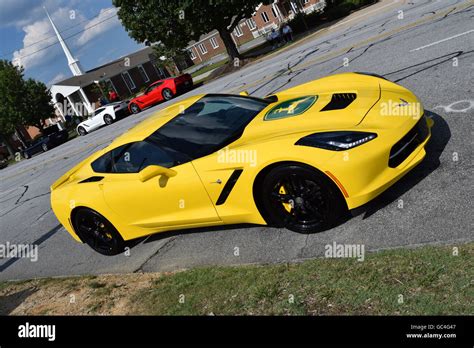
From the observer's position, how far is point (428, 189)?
4.44m


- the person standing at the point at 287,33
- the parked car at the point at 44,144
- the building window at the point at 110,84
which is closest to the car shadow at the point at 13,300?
the parked car at the point at 44,144

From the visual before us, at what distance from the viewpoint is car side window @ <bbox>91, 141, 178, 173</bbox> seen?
17.2 feet

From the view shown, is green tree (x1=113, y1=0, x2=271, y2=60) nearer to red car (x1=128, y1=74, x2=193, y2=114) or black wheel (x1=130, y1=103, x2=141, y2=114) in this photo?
red car (x1=128, y1=74, x2=193, y2=114)

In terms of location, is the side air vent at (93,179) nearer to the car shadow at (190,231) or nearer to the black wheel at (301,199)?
the car shadow at (190,231)

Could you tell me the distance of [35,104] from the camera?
51281 mm

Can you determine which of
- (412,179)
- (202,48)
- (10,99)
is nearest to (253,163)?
(412,179)

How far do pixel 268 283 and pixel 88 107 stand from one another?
65.6 meters

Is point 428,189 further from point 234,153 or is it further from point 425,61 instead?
point 425,61

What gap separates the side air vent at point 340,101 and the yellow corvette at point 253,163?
11mm

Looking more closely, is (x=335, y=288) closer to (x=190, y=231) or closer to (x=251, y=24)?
(x=190, y=231)

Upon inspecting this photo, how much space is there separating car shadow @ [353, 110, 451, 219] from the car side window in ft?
7.00

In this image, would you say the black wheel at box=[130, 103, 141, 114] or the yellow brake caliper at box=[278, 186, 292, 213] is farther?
the black wheel at box=[130, 103, 141, 114]

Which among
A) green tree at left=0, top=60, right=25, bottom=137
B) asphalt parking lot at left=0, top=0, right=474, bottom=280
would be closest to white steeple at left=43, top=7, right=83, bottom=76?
green tree at left=0, top=60, right=25, bottom=137
